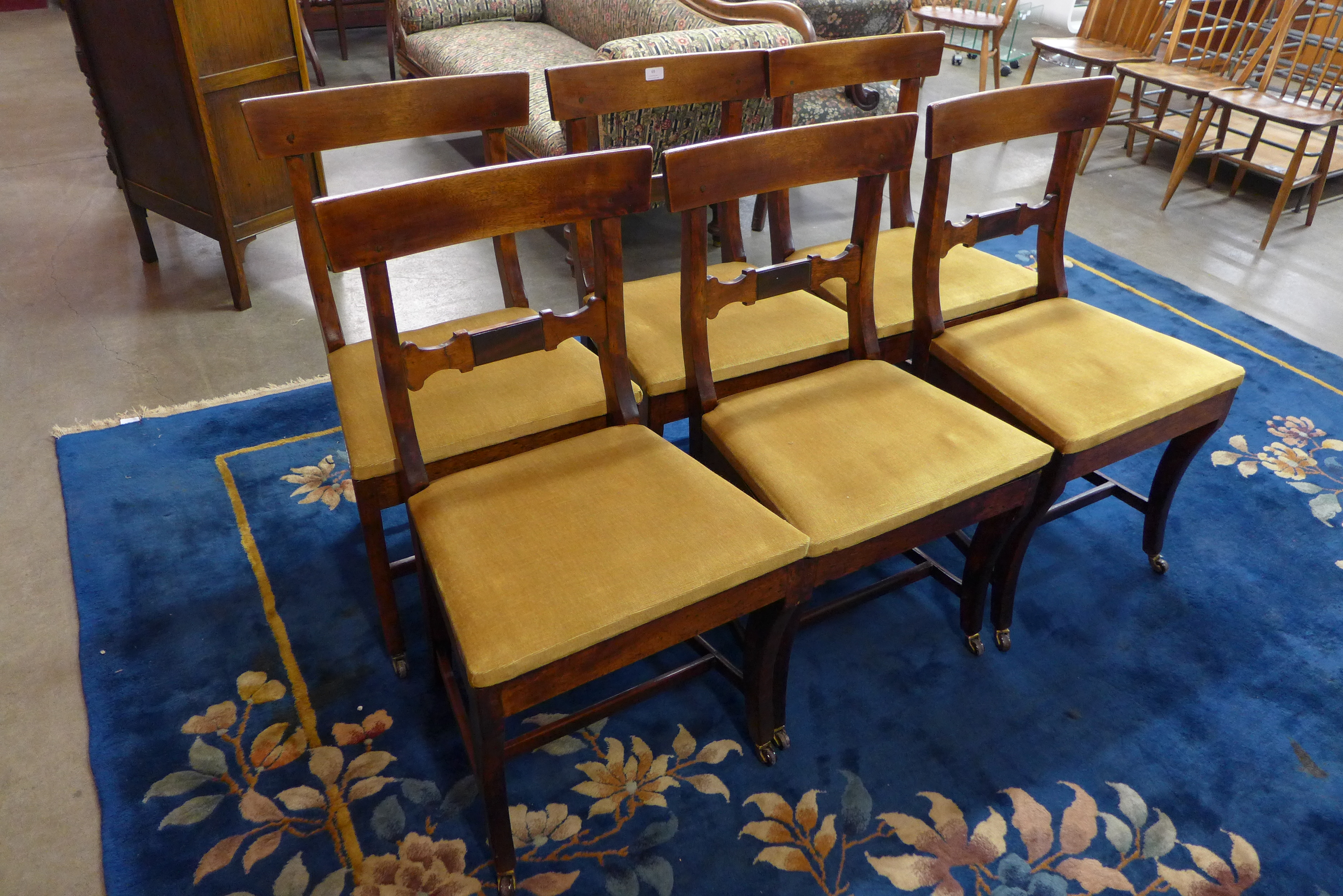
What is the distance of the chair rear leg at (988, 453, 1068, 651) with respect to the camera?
1640 mm

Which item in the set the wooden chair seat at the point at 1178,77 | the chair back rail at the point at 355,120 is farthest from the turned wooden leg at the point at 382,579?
the wooden chair seat at the point at 1178,77

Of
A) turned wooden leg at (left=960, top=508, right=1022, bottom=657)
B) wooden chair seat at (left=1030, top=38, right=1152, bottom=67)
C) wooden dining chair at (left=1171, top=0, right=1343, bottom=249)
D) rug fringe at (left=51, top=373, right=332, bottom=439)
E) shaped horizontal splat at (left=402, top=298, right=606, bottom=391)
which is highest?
shaped horizontal splat at (left=402, top=298, right=606, bottom=391)

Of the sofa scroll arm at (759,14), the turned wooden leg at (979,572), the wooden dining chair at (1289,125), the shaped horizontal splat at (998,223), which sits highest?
the sofa scroll arm at (759,14)

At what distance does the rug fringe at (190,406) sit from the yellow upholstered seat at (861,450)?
1.27m

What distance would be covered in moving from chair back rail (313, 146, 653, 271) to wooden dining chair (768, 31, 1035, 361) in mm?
668

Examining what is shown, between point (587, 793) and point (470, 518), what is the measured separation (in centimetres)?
54

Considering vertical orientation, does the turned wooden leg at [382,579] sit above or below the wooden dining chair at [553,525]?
below

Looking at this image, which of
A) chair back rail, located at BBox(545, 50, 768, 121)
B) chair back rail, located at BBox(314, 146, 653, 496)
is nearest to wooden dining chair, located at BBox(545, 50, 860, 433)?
chair back rail, located at BBox(545, 50, 768, 121)

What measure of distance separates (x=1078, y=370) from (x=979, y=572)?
0.43m

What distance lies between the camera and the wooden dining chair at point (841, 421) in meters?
1.42

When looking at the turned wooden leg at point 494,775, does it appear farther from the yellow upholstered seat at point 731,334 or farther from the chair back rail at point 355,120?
the chair back rail at point 355,120

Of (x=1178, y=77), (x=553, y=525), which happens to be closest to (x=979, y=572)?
(x=553, y=525)

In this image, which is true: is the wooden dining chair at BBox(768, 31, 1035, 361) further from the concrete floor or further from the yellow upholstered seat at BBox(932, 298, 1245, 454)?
the concrete floor

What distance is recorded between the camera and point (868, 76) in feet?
7.00
